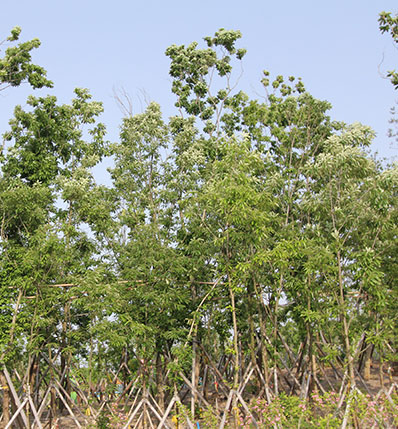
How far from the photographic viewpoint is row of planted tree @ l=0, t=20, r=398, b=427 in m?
12.1

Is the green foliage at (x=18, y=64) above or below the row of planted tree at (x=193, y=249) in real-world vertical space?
above

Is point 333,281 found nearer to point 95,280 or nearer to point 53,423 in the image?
point 95,280

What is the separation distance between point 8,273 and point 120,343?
144 inches

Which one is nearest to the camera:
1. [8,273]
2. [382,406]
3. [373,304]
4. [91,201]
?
[382,406]

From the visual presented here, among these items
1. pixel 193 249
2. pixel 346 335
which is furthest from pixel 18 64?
pixel 346 335

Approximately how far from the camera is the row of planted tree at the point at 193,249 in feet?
39.5

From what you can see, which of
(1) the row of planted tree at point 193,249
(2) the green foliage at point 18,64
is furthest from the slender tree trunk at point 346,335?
(2) the green foliage at point 18,64

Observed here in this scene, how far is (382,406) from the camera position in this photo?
1132 centimetres

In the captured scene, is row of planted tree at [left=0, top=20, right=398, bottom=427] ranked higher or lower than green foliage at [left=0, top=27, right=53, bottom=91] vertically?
lower

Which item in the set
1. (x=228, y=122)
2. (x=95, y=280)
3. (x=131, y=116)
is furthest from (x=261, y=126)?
(x=95, y=280)

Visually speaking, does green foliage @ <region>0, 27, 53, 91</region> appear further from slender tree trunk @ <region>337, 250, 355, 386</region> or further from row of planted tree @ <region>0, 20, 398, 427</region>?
slender tree trunk @ <region>337, 250, 355, 386</region>

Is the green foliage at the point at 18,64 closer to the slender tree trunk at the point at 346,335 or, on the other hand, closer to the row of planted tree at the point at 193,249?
the row of planted tree at the point at 193,249

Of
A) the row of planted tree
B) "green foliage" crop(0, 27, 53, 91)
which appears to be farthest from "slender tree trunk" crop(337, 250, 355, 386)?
"green foliage" crop(0, 27, 53, 91)

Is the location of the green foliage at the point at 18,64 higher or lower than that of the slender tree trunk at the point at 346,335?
higher
